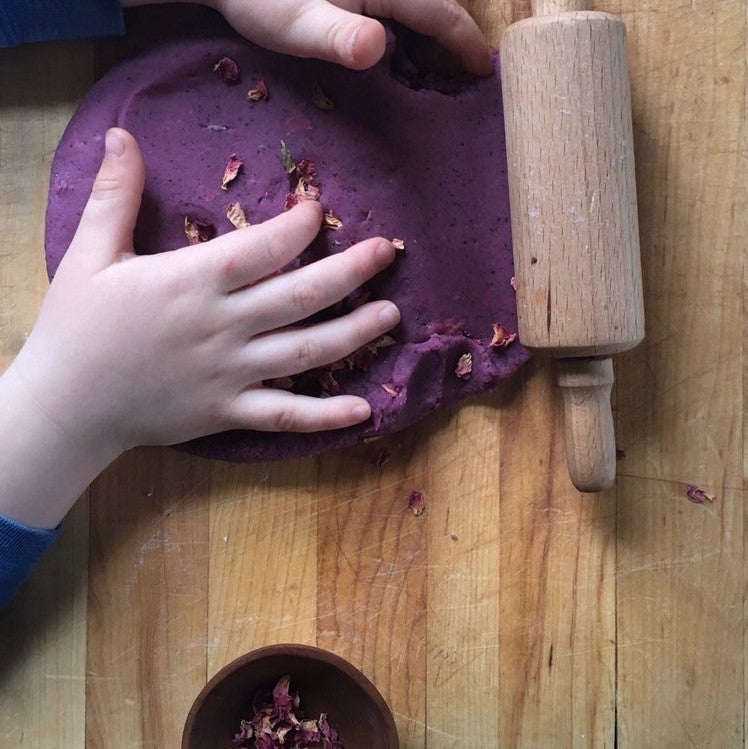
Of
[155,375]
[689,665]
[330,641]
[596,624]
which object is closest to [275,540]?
[330,641]

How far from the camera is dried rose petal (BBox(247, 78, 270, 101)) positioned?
79cm

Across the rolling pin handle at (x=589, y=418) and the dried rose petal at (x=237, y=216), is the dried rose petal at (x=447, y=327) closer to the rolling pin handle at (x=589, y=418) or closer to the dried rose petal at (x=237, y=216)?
the rolling pin handle at (x=589, y=418)

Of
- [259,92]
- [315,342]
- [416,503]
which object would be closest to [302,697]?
[416,503]

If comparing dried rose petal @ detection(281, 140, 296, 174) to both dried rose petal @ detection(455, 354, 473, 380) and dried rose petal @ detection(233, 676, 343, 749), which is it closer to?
dried rose petal @ detection(455, 354, 473, 380)

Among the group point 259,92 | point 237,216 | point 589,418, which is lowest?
point 589,418

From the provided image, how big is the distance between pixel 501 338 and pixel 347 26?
0.33 metres

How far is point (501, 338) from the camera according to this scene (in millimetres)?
811

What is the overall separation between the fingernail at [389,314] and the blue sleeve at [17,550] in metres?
0.40

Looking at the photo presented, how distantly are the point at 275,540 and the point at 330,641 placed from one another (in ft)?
0.40

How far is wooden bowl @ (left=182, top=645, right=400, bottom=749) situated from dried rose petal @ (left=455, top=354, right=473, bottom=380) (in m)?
0.31

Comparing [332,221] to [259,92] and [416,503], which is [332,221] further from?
[416,503]

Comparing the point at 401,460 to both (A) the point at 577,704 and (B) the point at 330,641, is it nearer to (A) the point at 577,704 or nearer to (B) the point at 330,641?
(B) the point at 330,641

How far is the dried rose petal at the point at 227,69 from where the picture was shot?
788mm

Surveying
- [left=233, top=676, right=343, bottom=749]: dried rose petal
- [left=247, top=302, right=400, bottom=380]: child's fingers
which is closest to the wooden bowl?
[left=233, top=676, right=343, bottom=749]: dried rose petal
